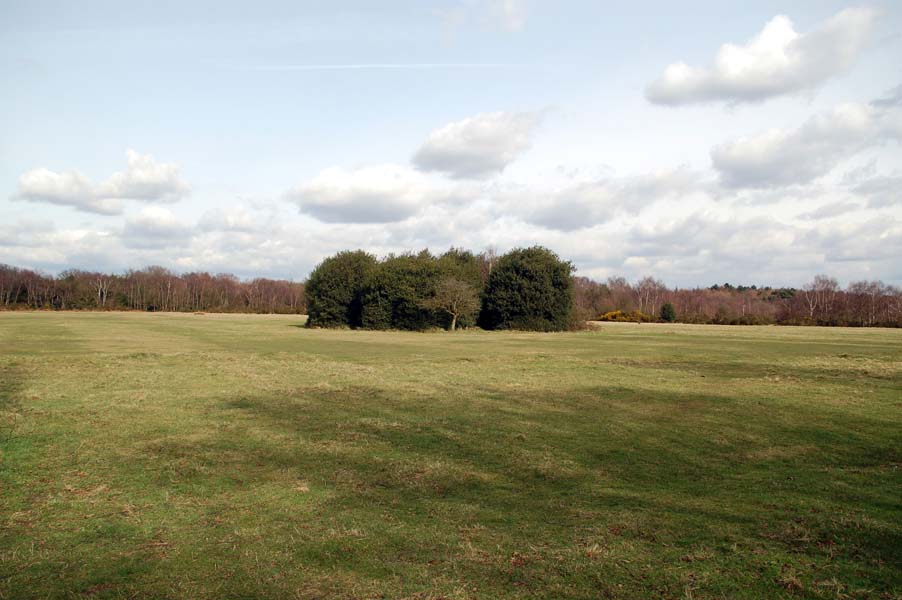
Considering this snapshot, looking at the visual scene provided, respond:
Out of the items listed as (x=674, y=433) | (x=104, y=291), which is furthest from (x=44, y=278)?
(x=674, y=433)

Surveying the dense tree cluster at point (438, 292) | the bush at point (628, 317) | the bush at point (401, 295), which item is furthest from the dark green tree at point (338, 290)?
the bush at point (628, 317)

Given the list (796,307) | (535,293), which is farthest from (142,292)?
(796,307)

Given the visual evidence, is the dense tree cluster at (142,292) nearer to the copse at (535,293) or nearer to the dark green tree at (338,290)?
the dark green tree at (338,290)

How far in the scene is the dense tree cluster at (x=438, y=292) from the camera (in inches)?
2429

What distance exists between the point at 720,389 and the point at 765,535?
13.5 m

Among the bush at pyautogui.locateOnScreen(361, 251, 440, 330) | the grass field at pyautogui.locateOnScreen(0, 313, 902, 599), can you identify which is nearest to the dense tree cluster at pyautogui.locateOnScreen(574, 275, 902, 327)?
the bush at pyautogui.locateOnScreen(361, 251, 440, 330)

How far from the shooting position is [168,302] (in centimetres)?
13650

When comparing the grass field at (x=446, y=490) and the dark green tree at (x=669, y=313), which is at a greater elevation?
the dark green tree at (x=669, y=313)

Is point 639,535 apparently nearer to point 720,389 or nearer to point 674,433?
point 674,433

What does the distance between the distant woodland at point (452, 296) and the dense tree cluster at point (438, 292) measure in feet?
0.71

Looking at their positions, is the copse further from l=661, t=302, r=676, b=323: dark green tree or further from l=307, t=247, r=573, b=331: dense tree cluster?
l=661, t=302, r=676, b=323: dark green tree

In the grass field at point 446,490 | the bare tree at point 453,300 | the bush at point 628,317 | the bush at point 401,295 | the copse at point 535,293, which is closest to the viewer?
the grass field at point 446,490

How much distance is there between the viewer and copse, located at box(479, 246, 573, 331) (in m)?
63.4

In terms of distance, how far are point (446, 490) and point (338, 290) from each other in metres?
58.5
